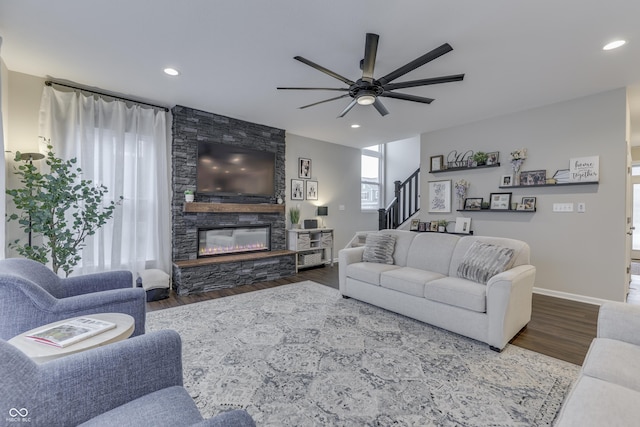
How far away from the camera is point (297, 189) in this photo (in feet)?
19.1

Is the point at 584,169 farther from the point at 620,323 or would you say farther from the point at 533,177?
the point at 620,323

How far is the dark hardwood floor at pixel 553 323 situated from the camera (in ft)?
8.17

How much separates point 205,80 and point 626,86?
509 centimetres

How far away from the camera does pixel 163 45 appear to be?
2.63m

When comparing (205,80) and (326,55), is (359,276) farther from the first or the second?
(205,80)

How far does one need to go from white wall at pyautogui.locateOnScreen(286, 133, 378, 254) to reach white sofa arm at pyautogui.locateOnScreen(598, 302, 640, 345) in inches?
187

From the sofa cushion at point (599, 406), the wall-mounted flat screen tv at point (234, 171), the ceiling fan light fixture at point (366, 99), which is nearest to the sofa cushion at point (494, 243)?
the sofa cushion at point (599, 406)

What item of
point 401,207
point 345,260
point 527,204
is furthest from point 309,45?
point 401,207

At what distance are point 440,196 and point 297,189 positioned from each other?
2.78m

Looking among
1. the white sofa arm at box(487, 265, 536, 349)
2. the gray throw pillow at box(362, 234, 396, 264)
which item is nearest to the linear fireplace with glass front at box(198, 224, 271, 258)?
the gray throw pillow at box(362, 234, 396, 264)

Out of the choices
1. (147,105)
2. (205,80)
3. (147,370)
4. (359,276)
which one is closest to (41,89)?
(147,105)

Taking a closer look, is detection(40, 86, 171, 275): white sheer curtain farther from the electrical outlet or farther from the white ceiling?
the electrical outlet

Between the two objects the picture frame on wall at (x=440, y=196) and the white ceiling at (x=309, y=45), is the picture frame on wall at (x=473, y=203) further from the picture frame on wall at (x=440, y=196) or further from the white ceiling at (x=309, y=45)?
the white ceiling at (x=309, y=45)

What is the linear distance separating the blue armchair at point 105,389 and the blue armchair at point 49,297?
0.87 m
